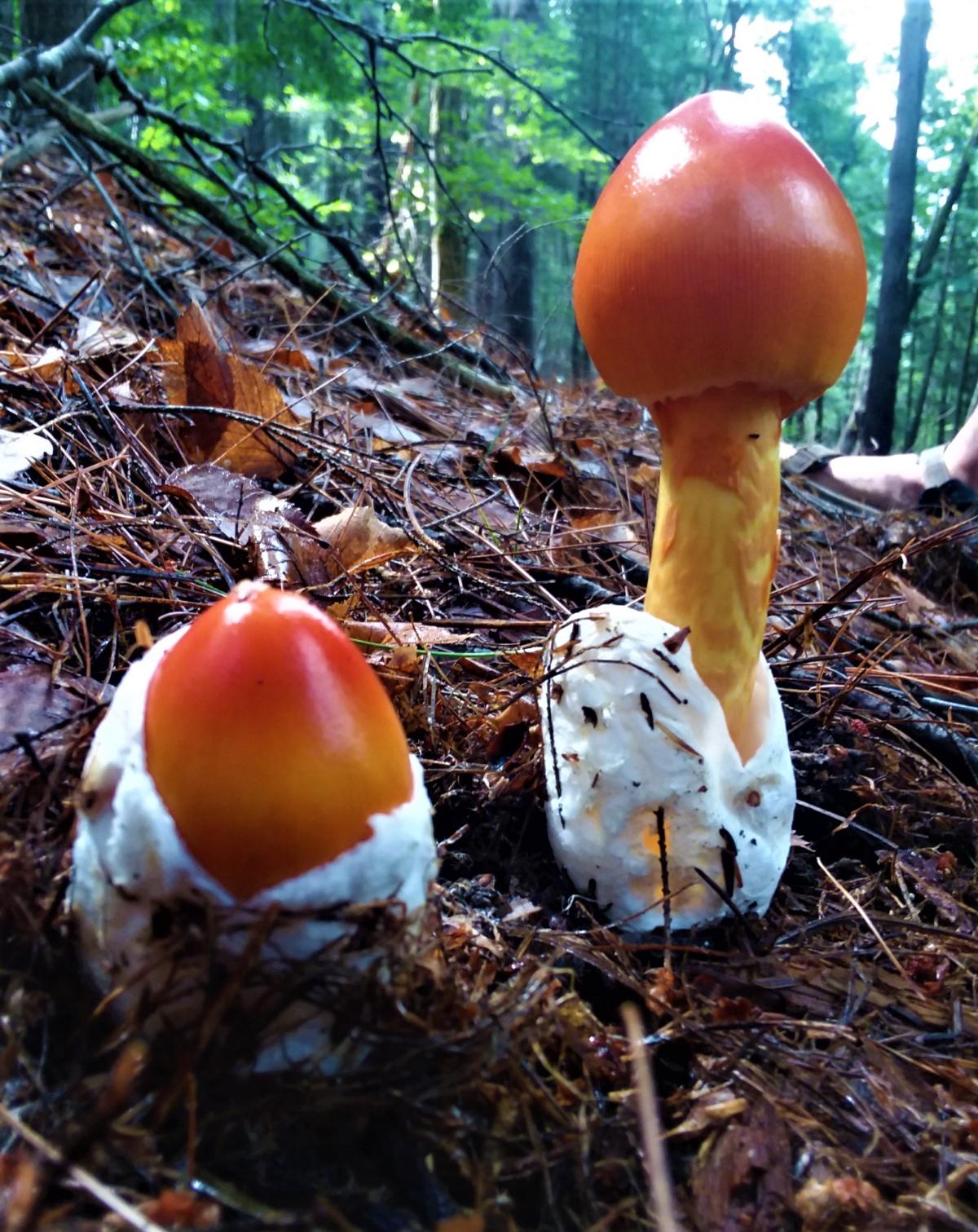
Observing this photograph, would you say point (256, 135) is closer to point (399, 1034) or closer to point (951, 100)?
point (951, 100)

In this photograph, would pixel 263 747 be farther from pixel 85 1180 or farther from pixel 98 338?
pixel 98 338

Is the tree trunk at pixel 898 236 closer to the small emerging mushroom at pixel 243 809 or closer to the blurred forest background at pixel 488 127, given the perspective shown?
the blurred forest background at pixel 488 127

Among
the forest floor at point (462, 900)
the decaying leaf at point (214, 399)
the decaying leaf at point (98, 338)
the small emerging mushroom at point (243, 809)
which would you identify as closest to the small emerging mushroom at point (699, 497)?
the forest floor at point (462, 900)

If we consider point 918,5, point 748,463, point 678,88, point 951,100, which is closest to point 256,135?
point 678,88

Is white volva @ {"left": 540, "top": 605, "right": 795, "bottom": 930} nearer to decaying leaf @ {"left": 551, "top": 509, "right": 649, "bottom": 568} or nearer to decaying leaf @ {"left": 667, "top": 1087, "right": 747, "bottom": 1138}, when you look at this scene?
decaying leaf @ {"left": 667, "top": 1087, "right": 747, "bottom": 1138}

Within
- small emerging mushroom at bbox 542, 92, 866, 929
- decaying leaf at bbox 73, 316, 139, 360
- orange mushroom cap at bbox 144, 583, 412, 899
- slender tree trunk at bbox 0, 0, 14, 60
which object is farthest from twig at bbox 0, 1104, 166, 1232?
slender tree trunk at bbox 0, 0, 14, 60
